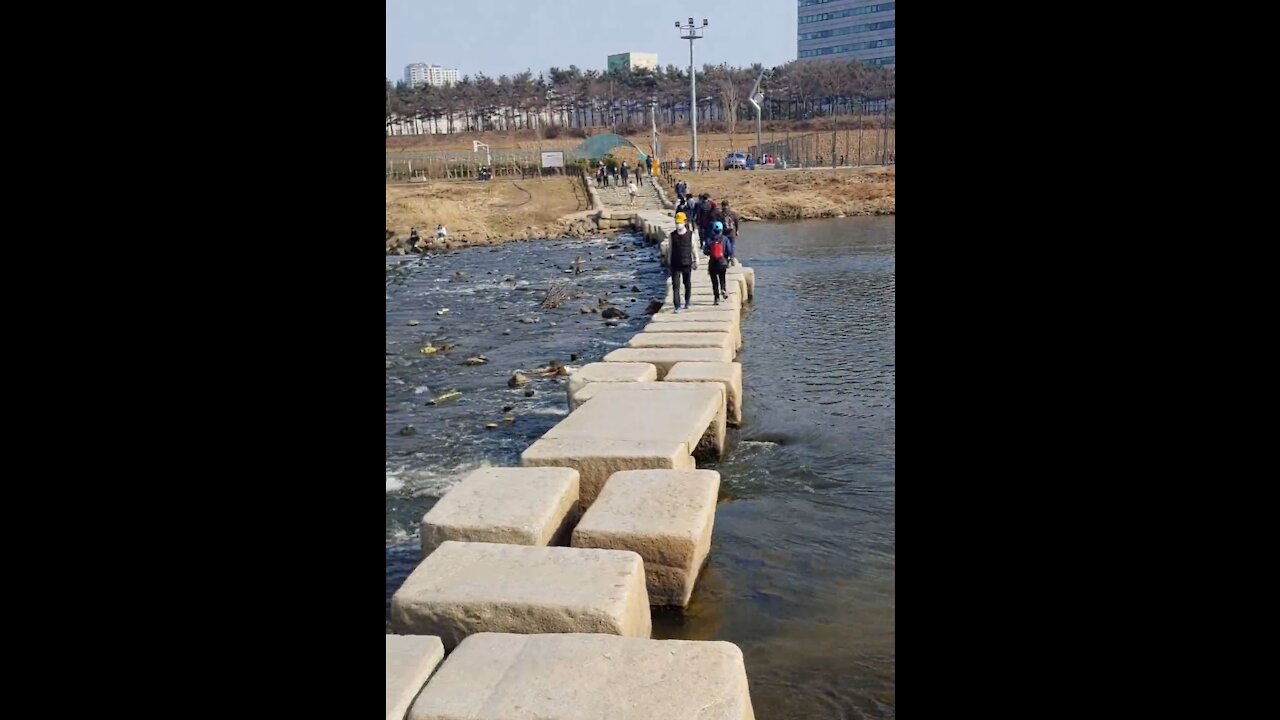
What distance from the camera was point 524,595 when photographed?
11.7 feet

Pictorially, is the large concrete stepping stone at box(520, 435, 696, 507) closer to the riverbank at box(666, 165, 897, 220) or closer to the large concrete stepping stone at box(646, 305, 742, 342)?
the large concrete stepping stone at box(646, 305, 742, 342)

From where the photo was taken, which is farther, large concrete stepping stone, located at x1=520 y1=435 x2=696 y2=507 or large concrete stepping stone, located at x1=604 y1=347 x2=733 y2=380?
large concrete stepping stone, located at x1=604 y1=347 x2=733 y2=380

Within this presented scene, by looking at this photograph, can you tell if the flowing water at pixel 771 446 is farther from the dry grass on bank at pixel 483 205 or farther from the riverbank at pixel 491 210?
the dry grass on bank at pixel 483 205

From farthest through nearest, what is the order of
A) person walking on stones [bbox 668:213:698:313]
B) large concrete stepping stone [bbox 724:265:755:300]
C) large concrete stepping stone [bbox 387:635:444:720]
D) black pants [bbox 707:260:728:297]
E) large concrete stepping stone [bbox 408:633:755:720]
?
large concrete stepping stone [bbox 724:265:755:300] < black pants [bbox 707:260:728:297] < person walking on stones [bbox 668:213:698:313] < large concrete stepping stone [bbox 387:635:444:720] < large concrete stepping stone [bbox 408:633:755:720]

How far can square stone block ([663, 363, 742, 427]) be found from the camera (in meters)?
7.42

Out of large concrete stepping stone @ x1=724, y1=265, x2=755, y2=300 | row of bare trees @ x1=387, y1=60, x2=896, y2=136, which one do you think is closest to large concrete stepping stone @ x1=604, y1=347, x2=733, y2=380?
large concrete stepping stone @ x1=724, y1=265, x2=755, y2=300

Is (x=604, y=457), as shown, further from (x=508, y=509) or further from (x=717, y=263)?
(x=717, y=263)

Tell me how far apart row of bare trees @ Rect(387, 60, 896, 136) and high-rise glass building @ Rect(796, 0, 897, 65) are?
2266 centimetres

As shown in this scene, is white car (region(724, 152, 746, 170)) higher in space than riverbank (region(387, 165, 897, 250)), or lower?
higher
